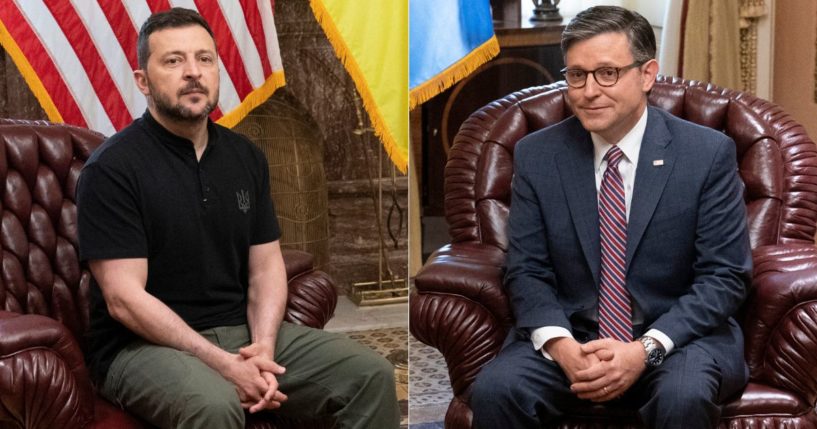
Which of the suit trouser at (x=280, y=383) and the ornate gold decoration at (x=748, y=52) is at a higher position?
the ornate gold decoration at (x=748, y=52)

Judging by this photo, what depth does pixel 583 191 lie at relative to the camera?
296 centimetres

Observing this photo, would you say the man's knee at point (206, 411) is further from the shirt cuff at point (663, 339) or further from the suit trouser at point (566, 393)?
the shirt cuff at point (663, 339)

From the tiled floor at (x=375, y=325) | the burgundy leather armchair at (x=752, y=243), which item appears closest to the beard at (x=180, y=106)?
the burgundy leather armchair at (x=752, y=243)

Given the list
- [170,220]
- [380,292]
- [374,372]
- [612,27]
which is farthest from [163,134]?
[380,292]

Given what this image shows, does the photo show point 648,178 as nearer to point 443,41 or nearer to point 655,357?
point 655,357

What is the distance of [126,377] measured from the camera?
274 cm

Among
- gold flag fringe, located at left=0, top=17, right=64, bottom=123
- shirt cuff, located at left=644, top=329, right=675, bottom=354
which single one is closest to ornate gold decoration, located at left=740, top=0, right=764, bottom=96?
shirt cuff, located at left=644, top=329, right=675, bottom=354

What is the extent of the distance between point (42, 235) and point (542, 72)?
319 cm

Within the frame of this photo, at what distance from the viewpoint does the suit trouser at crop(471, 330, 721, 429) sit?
2645 mm

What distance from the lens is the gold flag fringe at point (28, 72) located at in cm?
399

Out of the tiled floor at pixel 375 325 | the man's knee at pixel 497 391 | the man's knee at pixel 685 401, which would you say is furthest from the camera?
the tiled floor at pixel 375 325

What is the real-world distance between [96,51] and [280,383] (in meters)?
1.74

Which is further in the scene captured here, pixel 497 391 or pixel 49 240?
pixel 49 240

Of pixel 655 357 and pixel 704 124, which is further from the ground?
pixel 704 124
